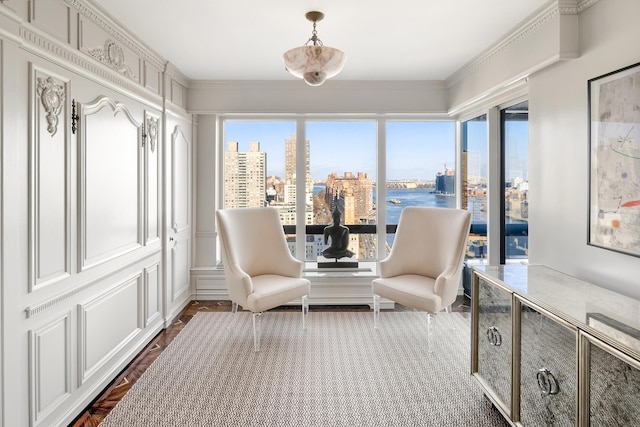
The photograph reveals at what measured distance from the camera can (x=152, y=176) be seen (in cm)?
318

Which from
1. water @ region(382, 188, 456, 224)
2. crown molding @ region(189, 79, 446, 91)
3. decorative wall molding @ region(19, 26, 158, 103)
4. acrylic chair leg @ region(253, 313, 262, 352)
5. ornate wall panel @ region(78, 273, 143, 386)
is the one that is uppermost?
crown molding @ region(189, 79, 446, 91)

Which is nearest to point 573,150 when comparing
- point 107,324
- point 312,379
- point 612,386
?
point 612,386

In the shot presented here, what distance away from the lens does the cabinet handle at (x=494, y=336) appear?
202cm

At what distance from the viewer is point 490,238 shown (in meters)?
3.59

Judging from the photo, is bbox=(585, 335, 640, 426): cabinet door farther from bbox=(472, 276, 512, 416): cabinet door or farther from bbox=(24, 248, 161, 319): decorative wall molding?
bbox=(24, 248, 161, 319): decorative wall molding

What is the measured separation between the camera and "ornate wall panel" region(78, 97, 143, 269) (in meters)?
2.22

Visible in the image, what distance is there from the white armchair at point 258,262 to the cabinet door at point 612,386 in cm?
221

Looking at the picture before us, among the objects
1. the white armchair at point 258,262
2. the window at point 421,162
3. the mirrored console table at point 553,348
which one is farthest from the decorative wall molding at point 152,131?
the mirrored console table at point 553,348

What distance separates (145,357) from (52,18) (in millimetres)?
2327

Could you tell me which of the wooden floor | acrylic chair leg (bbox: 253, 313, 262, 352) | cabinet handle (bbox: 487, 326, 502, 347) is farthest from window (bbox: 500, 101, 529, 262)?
acrylic chair leg (bbox: 253, 313, 262, 352)

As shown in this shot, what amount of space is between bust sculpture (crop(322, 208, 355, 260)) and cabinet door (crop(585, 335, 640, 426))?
2865mm

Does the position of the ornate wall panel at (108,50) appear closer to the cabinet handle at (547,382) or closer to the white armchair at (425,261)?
the white armchair at (425,261)

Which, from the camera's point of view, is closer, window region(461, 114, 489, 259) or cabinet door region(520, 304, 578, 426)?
cabinet door region(520, 304, 578, 426)

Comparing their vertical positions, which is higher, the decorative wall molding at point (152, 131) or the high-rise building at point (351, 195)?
the decorative wall molding at point (152, 131)
